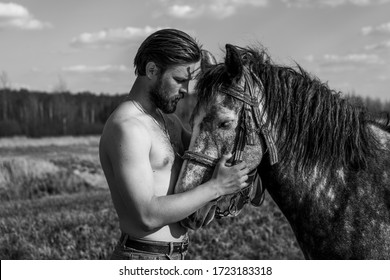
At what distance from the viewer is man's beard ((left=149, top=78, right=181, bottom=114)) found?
10.2ft

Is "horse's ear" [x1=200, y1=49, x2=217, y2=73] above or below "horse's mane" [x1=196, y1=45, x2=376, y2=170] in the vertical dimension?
above

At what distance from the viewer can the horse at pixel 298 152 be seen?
3.05m

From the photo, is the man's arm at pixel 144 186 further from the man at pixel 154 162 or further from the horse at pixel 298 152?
the horse at pixel 298 152

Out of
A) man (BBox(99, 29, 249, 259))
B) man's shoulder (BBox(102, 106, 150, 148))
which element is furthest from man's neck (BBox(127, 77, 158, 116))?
man's shoulder (BBox(102, 106, 150, 148))

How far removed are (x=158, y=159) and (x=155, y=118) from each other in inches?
12.1

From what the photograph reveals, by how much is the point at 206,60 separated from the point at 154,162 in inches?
29.7

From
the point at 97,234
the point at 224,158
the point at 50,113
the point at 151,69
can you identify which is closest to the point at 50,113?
the point at 50,113

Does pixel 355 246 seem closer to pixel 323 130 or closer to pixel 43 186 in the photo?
pixel 323 130

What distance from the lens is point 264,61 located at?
3.36m

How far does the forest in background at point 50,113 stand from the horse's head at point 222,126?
129 feet

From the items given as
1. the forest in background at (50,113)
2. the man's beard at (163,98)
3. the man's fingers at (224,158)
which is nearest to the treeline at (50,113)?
the forest in background at (50,113)

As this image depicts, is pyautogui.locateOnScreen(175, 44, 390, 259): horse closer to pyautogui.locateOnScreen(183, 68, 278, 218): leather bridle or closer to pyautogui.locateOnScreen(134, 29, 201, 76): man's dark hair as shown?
pyautogui.locateOnScreen(183, 68, 278, 218): leather bridle
